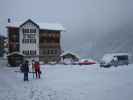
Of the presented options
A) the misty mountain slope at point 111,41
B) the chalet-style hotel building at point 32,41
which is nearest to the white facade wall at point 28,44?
the chalet-style hotel building at point 32,41

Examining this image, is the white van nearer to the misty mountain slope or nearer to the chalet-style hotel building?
the chalet-style hotel building

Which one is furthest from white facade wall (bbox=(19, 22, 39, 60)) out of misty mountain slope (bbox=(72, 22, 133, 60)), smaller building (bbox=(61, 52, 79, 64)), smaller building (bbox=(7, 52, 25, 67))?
misty mountain slope (bbox=(72, 22, 133, 60))

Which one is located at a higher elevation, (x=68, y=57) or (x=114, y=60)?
(x=68, y=57)

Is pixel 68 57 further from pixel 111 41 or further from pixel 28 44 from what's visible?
pixel 111 41

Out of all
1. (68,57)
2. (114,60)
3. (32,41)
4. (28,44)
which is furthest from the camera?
(68,57)

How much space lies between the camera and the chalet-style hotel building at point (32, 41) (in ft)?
159

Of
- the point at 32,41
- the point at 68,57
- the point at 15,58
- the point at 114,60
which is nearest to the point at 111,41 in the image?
the point at 68,57

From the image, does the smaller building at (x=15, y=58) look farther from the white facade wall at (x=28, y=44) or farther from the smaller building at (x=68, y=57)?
the smaller building at (x=68, y=57)

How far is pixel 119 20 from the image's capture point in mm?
149000

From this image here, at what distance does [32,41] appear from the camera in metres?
49.2

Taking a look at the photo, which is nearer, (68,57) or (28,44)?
(28,44)

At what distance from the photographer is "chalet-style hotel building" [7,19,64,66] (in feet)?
159

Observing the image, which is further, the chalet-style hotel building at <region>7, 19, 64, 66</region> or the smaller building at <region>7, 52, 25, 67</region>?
the chalet-style hotel building at <region>7, 19, 64, 66</region>

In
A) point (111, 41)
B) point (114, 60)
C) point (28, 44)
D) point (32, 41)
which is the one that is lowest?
point (114, 60)
